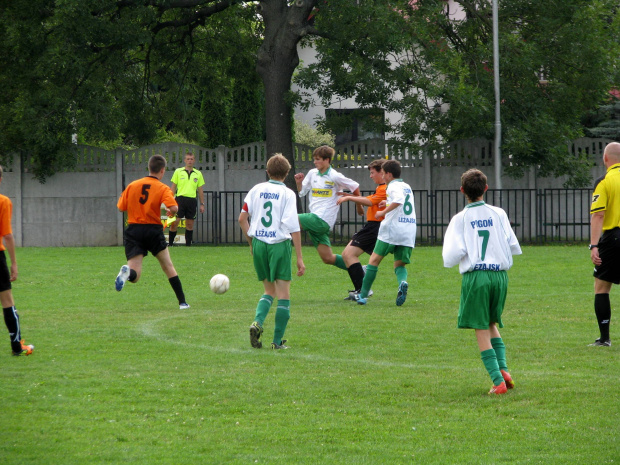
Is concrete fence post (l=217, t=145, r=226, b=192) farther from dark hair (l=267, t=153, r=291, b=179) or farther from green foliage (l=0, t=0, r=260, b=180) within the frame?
dark hair (l=267, t=153, r=291, b=179)

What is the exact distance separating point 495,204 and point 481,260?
16521 mm

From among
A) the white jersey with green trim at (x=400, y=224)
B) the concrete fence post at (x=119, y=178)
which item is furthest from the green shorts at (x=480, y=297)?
the concrete fence post at (x=119, y=178)

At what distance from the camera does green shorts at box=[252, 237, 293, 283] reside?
8547mm

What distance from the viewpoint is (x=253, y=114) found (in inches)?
1309

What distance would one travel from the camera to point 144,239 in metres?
11.3

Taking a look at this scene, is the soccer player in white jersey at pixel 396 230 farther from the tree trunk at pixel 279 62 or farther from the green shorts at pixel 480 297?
the tree trunk at pixel 279 62

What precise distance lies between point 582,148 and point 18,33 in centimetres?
1467

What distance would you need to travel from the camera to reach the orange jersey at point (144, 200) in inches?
443

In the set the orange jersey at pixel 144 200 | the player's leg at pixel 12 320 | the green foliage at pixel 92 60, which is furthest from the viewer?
the green foliage at pixel 92 60

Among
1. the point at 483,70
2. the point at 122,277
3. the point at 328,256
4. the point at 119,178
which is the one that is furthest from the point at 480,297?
the point at 119,178

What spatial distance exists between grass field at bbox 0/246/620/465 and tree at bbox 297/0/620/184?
976 cm

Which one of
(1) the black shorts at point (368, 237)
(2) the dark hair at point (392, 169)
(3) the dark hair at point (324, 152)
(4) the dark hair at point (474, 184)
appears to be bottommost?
(1) the black shorts at point (368, 237)

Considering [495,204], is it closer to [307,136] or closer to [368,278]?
[368,278]

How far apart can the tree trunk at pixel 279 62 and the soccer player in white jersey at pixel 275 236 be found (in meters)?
13.8
